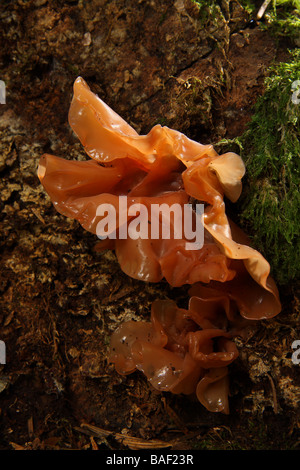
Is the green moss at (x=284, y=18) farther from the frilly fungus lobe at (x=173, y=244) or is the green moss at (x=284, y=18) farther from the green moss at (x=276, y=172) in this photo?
the frilly fungus lobe at (x=173, y=244)

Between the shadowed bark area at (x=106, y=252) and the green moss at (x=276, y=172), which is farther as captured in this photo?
the shadowed bark area at (x=106, y=252)

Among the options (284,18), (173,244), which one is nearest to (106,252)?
(173,244)

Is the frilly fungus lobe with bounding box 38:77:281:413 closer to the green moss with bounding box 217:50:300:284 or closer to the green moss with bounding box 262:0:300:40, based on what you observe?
the green moss with bounding box 217:50:300:284

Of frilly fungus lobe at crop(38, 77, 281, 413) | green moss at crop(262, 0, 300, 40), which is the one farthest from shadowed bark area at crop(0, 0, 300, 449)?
frilly fungus lobe at crop(38, 77, 281, 413)

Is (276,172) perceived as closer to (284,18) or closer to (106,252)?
(284,18)

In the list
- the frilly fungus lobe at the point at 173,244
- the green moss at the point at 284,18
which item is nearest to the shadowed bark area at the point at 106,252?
the green moss at the point at 284,18

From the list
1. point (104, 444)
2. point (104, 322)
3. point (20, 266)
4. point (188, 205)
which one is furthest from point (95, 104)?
point (104, 444)
